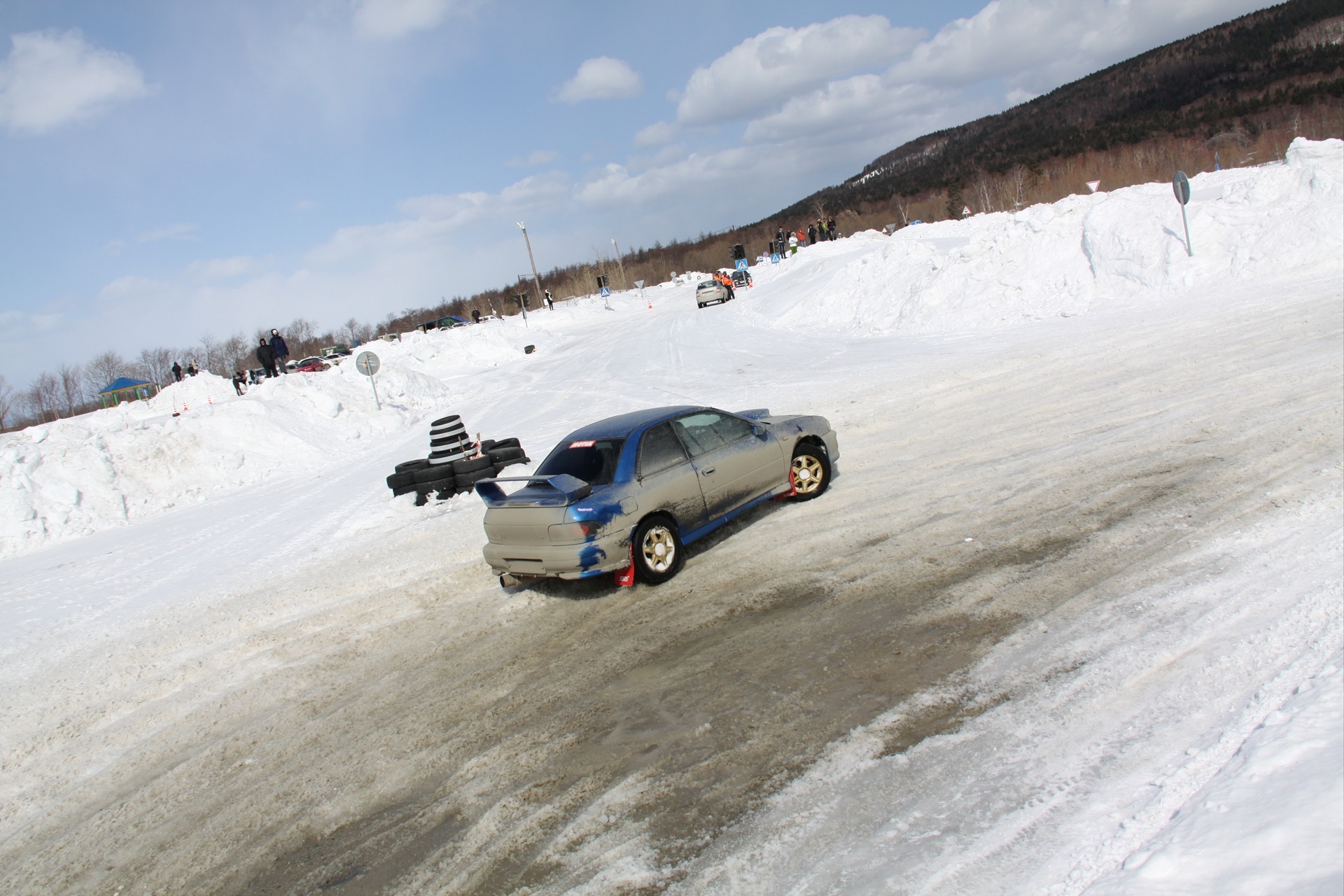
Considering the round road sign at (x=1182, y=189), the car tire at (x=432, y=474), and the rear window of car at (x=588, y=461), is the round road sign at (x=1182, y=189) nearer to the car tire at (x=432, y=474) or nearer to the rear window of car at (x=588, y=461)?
the rear window of car at (x=588, y=461)

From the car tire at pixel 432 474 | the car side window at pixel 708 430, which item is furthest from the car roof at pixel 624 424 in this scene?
the car tire at pixel 432 474

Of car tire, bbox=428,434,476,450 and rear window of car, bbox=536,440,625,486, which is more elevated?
car tire, bbox=428,434,476,450

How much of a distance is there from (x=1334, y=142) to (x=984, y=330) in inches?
358

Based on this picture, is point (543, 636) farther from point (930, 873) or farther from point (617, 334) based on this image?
point (617, 334)

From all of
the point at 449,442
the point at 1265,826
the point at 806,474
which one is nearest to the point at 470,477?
the point at 449,442

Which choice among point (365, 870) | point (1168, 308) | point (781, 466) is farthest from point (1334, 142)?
point (365, 870)

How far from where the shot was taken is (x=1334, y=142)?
61.0 feet

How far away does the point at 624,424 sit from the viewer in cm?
771

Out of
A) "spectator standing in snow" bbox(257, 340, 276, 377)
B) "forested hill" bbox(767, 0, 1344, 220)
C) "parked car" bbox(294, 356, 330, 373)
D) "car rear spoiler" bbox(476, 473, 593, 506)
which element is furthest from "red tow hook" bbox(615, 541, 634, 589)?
"forested hill" bbox(767, 0, 1344, 220)

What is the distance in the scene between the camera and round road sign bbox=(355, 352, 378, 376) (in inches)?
842

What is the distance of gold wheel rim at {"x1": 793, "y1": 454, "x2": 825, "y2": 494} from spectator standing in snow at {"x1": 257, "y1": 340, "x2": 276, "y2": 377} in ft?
91.1

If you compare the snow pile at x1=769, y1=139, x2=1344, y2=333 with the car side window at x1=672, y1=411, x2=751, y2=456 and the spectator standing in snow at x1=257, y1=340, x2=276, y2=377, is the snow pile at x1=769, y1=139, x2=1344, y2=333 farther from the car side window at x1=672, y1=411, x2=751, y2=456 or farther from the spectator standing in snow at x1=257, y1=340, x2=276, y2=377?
the spectator standing in snow at x1=257, y1=340, x2=276, y2=377

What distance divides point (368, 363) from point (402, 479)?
34.3ft

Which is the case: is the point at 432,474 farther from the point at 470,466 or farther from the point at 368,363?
the point at 368,363
